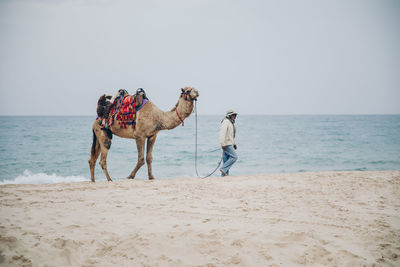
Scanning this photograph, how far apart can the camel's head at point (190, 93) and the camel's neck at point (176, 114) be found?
11 centimetres

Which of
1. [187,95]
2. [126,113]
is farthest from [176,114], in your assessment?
[126,113]

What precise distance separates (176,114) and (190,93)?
688 mm

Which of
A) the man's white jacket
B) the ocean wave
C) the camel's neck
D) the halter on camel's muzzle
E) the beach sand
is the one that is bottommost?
the ocean wave

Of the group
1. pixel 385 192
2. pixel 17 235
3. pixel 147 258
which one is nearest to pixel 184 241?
pixel 147 258

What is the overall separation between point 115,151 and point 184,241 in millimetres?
22896

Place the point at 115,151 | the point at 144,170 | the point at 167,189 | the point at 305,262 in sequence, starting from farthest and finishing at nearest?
the point at 115,151 → the point at 144,170 → the point at 167,189 → the point at 305,262

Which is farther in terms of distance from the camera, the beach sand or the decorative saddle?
the decorative saddle

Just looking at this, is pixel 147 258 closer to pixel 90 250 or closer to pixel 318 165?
pixel 90 250

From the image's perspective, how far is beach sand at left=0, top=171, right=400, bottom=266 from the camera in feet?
12.0

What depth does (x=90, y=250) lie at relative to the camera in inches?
148

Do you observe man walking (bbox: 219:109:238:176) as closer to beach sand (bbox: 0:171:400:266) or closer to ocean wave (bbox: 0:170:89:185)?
beach sand (bbox: 0:171:400:266)

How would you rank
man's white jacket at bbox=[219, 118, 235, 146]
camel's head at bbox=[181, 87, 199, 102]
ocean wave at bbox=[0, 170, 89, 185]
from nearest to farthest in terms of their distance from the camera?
camel's head at bbox=[181, 87, 199, 102]
man's white jacket at bbox=[219, 118, 235, 146]
ocean wave at bbox=[0, 170, 89, 185]

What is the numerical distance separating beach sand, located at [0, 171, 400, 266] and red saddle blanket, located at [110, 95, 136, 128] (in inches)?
78.3

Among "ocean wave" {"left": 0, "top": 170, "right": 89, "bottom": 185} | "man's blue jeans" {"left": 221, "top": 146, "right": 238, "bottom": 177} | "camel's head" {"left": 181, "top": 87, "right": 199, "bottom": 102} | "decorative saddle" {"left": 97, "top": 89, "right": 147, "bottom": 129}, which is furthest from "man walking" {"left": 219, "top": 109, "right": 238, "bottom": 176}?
"ocean wave" {"left": 0, "top": 170, "right": 89, "bottom": 185}
